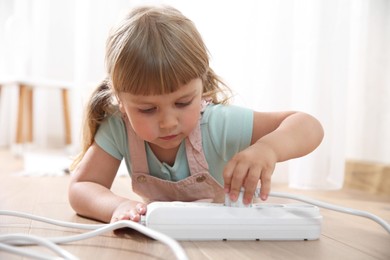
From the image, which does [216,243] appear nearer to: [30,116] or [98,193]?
[98,193]

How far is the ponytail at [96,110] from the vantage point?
0.90 metres

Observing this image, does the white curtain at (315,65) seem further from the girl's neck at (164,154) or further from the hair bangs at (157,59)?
the hair bangs at (157,59)

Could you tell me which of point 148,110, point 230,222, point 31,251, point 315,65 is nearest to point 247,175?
point 230,222

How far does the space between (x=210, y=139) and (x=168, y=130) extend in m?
0.16

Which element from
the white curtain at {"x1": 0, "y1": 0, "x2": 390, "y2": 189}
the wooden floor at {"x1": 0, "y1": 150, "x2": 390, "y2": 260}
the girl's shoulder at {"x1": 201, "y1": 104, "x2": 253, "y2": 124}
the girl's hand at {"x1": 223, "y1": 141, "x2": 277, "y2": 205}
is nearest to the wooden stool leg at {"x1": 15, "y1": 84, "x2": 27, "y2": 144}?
the white curtain at {"x1": 0, "y1": 0, "x2": 390, "y2": 189}

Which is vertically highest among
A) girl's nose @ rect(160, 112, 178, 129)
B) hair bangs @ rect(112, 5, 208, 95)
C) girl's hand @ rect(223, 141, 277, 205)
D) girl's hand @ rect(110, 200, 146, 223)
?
hair bangs @ rect(112, 5, 208, 95)

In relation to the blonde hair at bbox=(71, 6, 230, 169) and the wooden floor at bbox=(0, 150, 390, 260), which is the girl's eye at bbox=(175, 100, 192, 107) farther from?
the wooden floor at bbox=(0, 150, 390, 260)

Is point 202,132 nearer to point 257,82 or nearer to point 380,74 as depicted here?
point 257,82

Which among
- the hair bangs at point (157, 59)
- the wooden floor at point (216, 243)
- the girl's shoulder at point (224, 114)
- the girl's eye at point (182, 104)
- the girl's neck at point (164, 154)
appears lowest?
the wooden floor at point (216, 243)

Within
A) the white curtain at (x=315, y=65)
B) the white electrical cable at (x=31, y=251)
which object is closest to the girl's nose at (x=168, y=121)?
the white electrical cable at (x=31, y=251)

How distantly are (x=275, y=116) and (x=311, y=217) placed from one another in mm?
239

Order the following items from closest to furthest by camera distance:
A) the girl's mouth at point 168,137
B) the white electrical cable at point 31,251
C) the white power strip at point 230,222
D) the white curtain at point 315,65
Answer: the white electrical cable at point 31,251
the white power strip at point 230,222
the girl's mouth at point 168,137
the white curtain at point 315,65

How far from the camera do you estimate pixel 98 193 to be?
804mm

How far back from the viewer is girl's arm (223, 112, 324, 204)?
66cm
